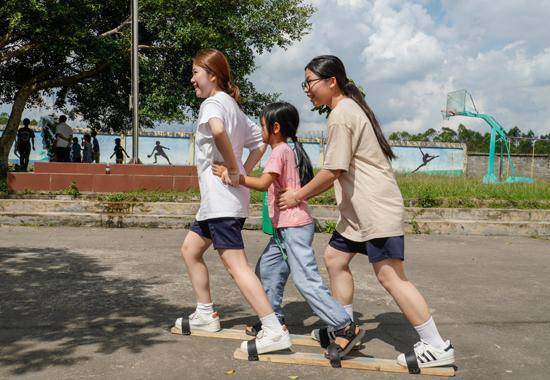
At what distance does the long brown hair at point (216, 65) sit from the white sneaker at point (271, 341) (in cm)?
143

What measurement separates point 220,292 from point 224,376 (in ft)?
6.44

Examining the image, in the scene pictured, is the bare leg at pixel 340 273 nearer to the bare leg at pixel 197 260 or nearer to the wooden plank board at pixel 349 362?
the wooden plank board at pixel 349 362

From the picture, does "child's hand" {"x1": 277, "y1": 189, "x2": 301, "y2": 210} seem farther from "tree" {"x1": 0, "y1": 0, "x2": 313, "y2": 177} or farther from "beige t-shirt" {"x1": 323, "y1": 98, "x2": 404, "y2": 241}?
"tree" {"x1": 0, "y1": 0, "x2": 313, "y2": 177}

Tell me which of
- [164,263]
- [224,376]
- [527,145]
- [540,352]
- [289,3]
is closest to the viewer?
[224,376]

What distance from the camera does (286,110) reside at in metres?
3.37

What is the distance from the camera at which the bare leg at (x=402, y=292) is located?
2.99m

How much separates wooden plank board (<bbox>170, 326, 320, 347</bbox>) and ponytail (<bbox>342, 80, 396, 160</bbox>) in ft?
4.07

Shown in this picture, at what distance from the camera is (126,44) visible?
1436 cm

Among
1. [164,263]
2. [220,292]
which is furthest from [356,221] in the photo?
[164,263]

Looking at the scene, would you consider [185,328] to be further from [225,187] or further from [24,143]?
[24,143]

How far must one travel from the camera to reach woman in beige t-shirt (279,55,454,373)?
299 centimetres

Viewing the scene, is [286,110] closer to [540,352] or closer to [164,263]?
[540,352]

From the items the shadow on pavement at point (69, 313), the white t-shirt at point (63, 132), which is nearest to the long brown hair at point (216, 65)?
the shadow on pavement at point (69, 313)

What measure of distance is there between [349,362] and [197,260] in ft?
3.67
